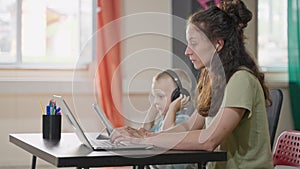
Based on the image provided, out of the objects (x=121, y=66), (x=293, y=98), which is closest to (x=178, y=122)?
(x=121, y=66)

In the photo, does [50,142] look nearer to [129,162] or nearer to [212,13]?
[129,162]

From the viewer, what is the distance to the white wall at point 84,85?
397 cm

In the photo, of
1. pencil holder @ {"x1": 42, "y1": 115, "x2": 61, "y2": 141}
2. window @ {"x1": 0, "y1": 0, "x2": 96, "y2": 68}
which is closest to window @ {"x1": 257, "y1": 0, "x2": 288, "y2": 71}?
window @ {"x1": 0, "y1": 0, "x2": 96, "y2": 68}

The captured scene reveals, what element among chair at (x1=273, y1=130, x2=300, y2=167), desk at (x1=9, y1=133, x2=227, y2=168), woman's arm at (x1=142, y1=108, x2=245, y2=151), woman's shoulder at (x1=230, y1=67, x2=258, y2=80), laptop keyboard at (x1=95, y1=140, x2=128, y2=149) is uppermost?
woman's shoulder at (x1=230, y1=67, x2=258, y2=80)

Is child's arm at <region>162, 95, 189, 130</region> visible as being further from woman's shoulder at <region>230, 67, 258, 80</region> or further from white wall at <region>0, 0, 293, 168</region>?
white wall at <region>0, 0, 293, 168</region>

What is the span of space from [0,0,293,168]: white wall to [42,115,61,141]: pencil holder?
4.26ft

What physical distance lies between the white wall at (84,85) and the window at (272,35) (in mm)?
996

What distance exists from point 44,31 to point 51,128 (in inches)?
69.5

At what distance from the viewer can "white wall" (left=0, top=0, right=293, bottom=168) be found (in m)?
3.97

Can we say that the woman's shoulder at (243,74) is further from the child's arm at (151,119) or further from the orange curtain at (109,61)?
the orange curtain at (109,61)

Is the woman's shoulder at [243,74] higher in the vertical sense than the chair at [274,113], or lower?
higher

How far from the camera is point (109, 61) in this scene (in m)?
4.12

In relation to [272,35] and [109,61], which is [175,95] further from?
[272,35]

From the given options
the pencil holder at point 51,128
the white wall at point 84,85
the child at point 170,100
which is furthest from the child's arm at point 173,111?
the white wall at point 84,85
